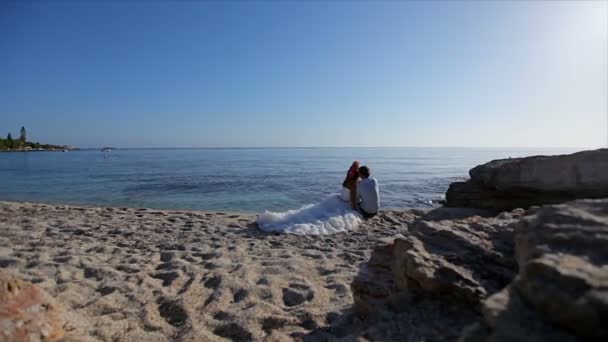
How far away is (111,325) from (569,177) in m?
8.01

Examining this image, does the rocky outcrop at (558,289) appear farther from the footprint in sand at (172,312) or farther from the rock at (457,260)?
the footprint in sand at (172,312)

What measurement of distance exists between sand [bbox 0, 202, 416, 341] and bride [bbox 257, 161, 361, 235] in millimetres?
310

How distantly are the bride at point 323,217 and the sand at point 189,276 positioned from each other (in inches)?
12.2

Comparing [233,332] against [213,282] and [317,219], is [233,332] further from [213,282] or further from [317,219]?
[317,219]

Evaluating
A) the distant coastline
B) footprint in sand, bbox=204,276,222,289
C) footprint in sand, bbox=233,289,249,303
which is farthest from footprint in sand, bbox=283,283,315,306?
the distant coastline

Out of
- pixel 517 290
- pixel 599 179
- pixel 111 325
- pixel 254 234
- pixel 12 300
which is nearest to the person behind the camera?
pixel 517 290

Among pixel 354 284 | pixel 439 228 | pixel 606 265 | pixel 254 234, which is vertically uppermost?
pixel 606 265

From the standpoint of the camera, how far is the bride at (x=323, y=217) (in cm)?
707

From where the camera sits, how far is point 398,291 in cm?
257

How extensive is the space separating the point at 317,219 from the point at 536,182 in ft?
16.1

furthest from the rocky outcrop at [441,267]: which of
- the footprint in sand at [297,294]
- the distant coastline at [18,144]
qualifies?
the distant coastline at [18,144]

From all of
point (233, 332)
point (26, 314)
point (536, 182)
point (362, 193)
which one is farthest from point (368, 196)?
point (26, 314)

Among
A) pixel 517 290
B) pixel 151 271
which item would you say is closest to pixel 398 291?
pixel 517 290

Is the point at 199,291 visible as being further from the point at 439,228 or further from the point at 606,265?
the point at 606,265
